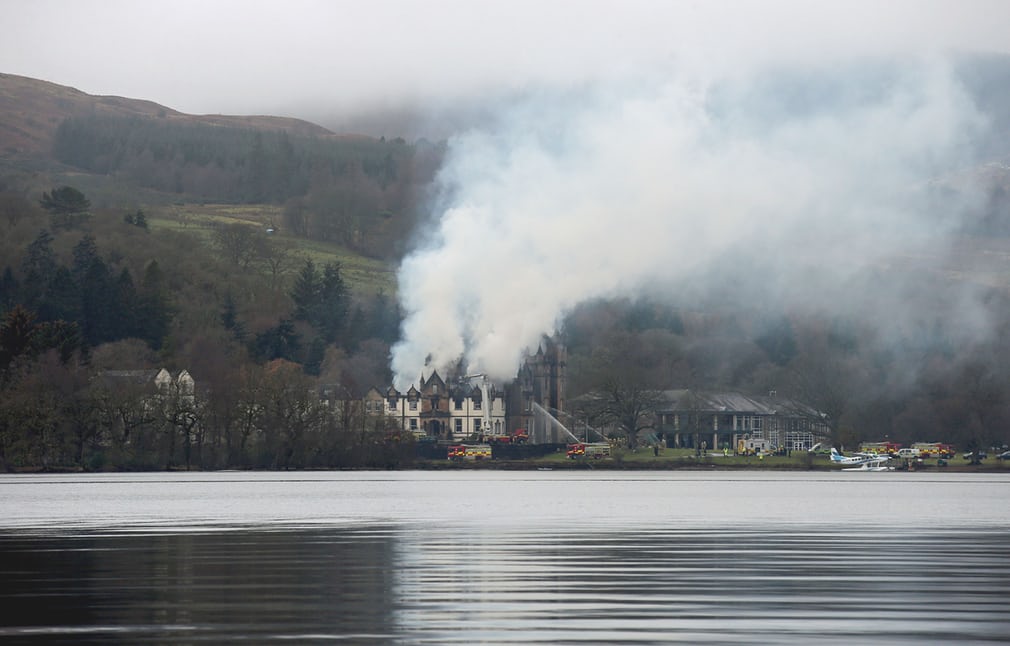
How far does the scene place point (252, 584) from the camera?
33.1 meters

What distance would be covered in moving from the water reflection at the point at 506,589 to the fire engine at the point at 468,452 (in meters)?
133

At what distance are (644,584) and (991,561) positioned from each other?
1091cm

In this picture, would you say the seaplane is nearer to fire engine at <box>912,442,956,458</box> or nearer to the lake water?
fire engine at <box>912,442,956,458</box>

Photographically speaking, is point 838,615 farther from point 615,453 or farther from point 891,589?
point 615,453

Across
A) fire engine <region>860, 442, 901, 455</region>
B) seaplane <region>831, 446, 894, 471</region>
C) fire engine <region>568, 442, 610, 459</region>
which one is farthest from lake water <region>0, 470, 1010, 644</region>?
fire engine <region>860, 442, 901, 455</region>

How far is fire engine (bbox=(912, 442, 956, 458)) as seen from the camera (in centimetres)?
17362

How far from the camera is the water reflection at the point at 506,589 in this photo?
25688mm

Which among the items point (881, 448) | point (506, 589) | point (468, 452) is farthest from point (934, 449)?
point (506, 589)

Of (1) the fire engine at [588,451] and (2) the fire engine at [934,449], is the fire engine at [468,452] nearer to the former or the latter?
(1) the fire engine at [588,451]

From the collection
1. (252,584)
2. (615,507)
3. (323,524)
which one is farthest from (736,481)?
(252,584)

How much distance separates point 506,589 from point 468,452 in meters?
152

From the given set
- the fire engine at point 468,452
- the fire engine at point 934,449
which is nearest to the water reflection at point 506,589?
the fire engine at point 934,449

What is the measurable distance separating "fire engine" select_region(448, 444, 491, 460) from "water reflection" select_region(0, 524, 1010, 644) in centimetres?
13346

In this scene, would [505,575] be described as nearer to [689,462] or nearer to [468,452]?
[689,462]
